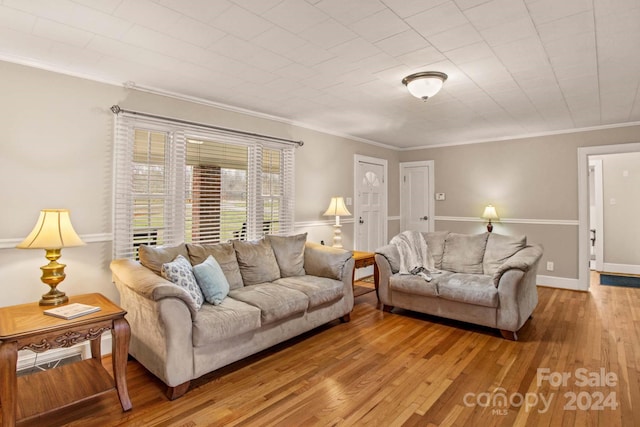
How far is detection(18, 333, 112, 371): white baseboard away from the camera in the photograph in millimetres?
2547

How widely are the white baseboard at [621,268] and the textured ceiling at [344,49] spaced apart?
3.64m

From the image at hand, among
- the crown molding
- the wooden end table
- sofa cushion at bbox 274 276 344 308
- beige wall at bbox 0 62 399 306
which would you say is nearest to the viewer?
beige wall at bbox 0 62 399 306

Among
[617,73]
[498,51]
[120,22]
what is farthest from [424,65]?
[120,22]

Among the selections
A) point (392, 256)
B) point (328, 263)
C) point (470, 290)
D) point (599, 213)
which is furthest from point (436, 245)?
point (599, 213)

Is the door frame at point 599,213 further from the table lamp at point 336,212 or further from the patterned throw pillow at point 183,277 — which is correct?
the patterned throw pillow at point 183,277

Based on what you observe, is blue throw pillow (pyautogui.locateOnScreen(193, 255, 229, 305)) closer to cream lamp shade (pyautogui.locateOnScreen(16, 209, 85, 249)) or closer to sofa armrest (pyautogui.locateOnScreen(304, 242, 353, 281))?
cream lamp shade (pyautogui.locateOnScreen(16, 209, 85, 249))

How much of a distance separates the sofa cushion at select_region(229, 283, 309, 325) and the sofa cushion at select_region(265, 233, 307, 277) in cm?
49

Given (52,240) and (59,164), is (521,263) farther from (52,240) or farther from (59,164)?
(59,164)

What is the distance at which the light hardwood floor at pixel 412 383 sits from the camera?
6.60ft

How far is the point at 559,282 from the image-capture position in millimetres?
4992

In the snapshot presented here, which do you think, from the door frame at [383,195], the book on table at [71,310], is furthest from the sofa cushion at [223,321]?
the door frame at [383,195]

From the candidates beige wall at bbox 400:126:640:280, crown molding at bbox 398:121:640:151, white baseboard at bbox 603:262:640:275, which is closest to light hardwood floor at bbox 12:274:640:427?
beige wall at bbox 400:126:640:280

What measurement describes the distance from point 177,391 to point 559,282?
5.25m

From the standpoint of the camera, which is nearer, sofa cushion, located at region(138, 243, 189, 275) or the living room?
the living room
